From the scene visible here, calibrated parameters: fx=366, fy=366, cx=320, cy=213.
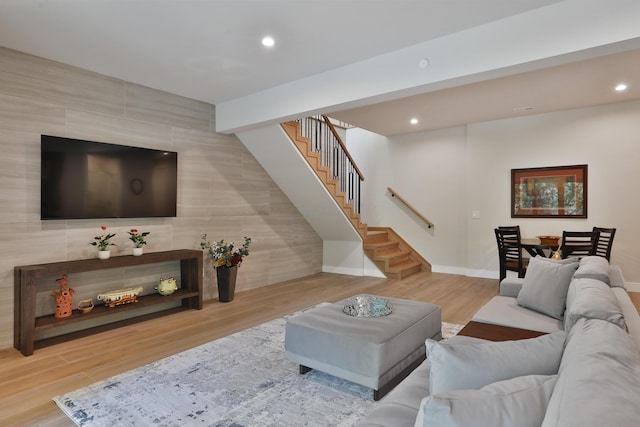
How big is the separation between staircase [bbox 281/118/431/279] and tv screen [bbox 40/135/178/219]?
173 centimetres

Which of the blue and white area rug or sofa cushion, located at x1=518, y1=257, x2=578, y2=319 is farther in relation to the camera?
sofa cushion, located at x1=518, y1=257, x2=578, y2=319

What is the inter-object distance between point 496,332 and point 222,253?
137 inches

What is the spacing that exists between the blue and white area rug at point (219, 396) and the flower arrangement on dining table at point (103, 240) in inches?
61.3

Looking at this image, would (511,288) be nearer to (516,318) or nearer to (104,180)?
(516,318)

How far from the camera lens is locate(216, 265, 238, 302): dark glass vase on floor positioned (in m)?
4.86

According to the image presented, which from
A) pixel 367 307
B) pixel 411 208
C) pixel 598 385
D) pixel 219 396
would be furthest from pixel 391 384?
pixel 411 208

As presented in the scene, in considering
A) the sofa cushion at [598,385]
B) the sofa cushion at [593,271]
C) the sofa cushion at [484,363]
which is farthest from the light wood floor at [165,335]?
the sofa cushion at [598,385]

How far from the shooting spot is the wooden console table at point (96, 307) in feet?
10.4

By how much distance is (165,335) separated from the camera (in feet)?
11.7

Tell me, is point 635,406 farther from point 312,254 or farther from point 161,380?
point 312,254

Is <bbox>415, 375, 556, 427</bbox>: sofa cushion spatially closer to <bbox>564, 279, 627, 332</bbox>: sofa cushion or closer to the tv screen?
<bbox>564, 279, 627, 332</bbox>: sofa cushion

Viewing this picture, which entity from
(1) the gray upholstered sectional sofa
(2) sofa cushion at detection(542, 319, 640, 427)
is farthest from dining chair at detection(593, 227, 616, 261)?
(2) sofa cushion at detection(542, 319, 640, 427)

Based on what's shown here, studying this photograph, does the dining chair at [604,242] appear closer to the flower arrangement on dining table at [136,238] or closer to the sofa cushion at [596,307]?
the sofa cushion at [596,307]

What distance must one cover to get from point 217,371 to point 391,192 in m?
5.53
